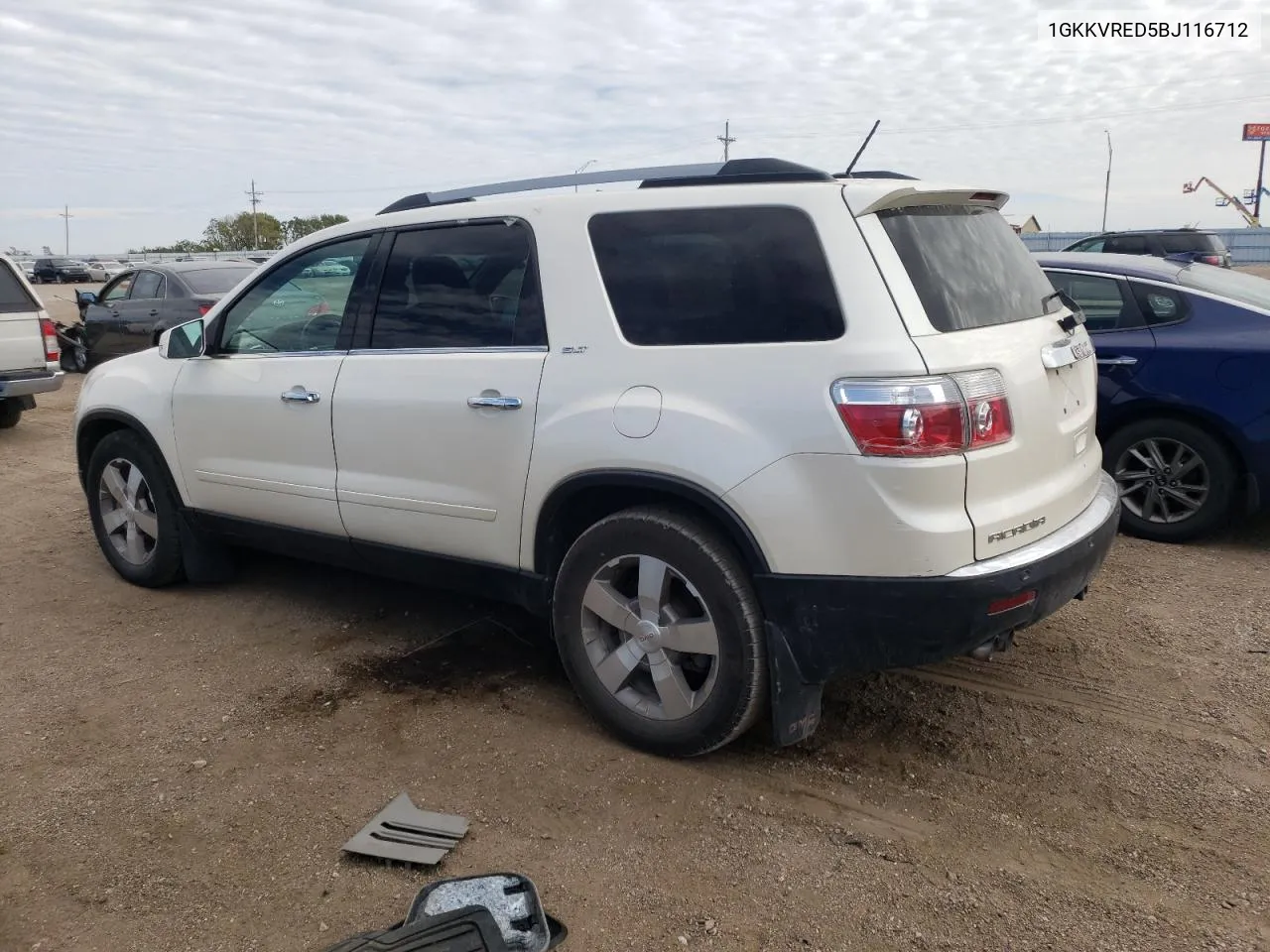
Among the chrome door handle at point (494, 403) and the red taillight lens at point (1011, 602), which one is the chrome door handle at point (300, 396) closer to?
the chrome door handle at point (494, 403)

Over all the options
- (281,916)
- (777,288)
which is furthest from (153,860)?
(777,288)

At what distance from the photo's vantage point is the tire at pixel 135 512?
17.0ft

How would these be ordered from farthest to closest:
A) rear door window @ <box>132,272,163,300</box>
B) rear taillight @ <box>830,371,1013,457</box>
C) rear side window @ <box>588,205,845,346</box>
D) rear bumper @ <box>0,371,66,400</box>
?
rear door window @ <box>132,272,163,300</box> → rear bumper @ <box>0,371,66,400</box> → rear side window @ <box>588,205,845,346</box> → rear taillight @ <box>830,371,1013,457</box>

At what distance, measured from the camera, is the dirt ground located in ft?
9.06

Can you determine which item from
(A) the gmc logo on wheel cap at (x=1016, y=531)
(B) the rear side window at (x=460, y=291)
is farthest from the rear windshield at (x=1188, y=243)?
(B) the rear side window at (x=460, y=291)

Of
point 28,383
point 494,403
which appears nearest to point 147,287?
point 28,383

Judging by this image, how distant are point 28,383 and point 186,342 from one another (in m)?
6.32

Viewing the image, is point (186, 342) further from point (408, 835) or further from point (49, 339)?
point (49, 339)

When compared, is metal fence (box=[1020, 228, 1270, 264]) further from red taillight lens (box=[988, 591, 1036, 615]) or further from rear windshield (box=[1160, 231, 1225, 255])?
red taillight lens (box=[988, 591, 1036, 615])

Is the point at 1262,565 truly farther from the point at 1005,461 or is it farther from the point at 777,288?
the point at 777,288

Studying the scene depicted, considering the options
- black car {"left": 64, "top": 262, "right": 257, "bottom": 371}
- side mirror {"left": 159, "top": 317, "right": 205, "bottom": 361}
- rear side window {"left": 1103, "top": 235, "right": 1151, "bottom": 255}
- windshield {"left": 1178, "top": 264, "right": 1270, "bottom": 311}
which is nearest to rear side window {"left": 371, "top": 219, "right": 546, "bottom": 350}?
side mirror {"left": 159, "top": 317, "right": 205, "bottom": 361}

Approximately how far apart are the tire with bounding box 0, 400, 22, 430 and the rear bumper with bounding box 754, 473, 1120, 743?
9.86m

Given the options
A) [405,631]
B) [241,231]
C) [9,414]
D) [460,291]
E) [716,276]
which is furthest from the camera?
[241,231]

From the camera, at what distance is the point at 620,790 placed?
337 centimetres
